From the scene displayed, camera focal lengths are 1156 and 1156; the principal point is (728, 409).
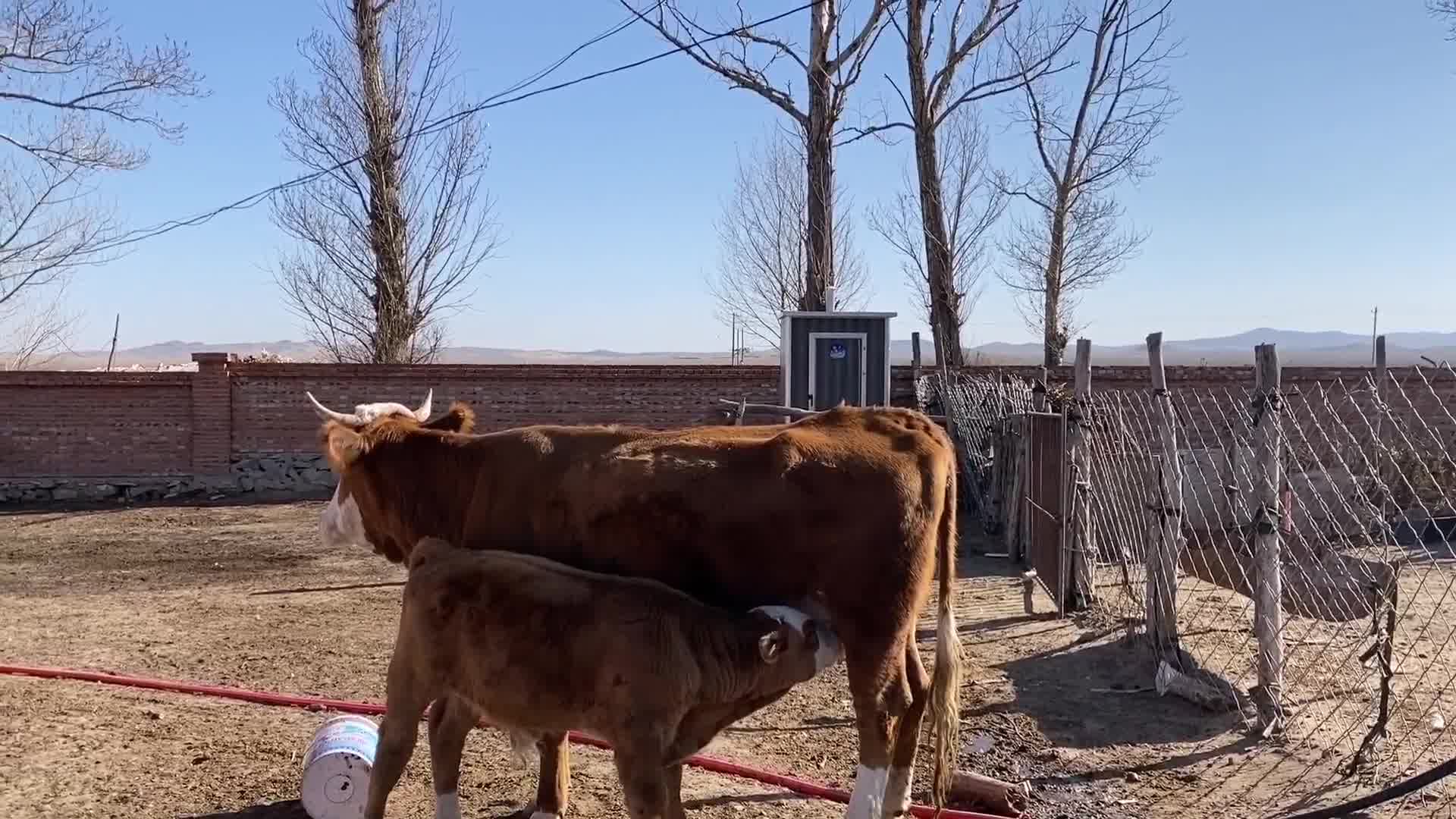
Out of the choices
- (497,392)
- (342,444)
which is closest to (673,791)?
(342,444)

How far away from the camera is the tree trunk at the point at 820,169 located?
20031 mm

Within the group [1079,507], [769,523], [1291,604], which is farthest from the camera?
[1291,604]

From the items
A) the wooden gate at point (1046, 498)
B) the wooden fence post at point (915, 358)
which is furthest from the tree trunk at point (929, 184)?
the wooden gate at point (1046, 498)

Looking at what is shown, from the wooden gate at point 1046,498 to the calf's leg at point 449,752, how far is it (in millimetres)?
5937

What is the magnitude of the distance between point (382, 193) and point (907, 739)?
21.4 m

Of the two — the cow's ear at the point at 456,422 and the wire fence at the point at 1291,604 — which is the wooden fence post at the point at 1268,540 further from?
the cow's ear at the point at 456,422

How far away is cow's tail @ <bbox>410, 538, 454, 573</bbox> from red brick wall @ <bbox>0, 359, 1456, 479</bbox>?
1360cm

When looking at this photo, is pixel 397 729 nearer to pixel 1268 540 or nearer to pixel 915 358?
pixel 1268 540

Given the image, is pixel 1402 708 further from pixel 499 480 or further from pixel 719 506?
pixel 499 480

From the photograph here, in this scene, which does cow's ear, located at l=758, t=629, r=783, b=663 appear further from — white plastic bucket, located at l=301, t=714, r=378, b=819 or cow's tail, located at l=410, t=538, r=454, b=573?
white plastic bucket, located at l=301, t=714, r=378, b=819

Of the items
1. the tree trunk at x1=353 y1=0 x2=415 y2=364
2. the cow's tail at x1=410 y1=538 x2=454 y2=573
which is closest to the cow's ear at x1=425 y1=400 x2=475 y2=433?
the cow's tail at x1=410 y1=538 x2=454 y2=573

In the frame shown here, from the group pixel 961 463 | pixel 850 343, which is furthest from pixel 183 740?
pixel 850 343

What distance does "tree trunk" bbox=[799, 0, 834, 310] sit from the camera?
20.0 metres

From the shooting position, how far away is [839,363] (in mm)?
17000
